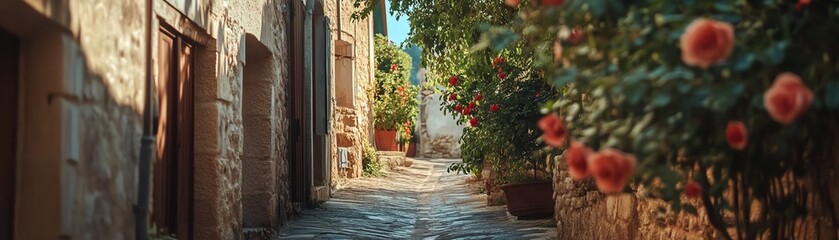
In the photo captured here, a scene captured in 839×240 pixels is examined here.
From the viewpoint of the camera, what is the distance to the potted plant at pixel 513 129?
8.77 m

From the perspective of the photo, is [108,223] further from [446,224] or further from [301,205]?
[301,205]

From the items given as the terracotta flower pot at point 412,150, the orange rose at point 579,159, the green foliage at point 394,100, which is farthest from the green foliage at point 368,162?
the orange rose at point 579,159

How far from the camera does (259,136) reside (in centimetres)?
809

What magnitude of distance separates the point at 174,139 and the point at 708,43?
378 cm

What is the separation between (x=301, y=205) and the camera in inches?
399

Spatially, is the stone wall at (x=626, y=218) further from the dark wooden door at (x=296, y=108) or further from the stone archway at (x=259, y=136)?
the dark wooden door at (x=296, y=108)

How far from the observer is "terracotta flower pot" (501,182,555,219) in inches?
344

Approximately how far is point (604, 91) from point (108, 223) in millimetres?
2138

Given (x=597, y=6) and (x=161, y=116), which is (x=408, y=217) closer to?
(x=161, y=116)

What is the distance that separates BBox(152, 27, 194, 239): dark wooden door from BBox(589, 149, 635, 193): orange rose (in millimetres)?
3113

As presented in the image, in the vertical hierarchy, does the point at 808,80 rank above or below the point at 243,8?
below

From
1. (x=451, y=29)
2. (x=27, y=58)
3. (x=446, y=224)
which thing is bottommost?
(x=446, y=224)

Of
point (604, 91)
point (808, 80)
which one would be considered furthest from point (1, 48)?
point (808, 80)

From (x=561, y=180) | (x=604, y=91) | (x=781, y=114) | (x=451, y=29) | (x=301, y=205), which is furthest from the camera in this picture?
(x=301, y=205)
